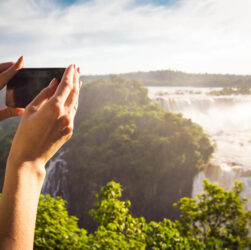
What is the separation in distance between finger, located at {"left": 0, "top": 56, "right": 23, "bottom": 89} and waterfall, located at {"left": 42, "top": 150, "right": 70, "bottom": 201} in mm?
21801

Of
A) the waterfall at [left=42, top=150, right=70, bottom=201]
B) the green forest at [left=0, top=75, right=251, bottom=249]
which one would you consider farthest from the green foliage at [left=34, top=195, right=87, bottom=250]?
the waterfall at [left=42, top=150, right=70, bottom=201]

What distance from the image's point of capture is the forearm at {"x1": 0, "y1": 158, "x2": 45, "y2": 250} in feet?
1.99

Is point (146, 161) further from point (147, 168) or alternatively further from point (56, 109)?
point (56, 109)

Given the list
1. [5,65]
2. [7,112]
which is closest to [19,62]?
[5,65]

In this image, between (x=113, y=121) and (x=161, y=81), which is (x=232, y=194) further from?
(x=161, y=81)

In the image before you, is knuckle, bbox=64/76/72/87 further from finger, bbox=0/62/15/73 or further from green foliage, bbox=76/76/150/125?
green foliage, bbox=76/76/150/125

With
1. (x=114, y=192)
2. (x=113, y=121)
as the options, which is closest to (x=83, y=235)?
(x=114, y=192)

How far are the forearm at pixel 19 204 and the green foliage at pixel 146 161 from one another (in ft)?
57.5

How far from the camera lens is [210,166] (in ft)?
57.2

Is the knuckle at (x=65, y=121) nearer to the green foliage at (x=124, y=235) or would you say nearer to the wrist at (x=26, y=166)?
the wrist at (x=26, y=166)

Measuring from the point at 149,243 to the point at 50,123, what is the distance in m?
3.38

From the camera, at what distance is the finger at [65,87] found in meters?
0.79

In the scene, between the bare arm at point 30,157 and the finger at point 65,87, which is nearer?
the bare arm at point 30,157

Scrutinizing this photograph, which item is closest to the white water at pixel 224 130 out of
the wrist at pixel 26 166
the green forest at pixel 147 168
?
the green forest at pixel 147 168
